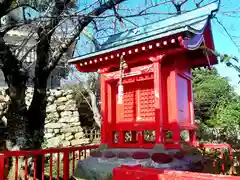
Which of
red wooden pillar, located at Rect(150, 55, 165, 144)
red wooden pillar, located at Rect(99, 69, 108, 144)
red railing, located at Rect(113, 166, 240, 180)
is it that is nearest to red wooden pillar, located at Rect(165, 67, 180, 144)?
red wooden pillar, located at Rect(150, 55, 165, 144)

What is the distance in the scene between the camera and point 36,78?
466 centimetres

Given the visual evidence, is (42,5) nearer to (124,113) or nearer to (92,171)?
(124,113)

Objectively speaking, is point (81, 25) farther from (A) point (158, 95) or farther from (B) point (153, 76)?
(A) point (158, 95)

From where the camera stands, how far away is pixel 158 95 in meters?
4.12

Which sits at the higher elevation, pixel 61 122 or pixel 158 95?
pixel 158 95

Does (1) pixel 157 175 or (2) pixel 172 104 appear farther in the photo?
(2) pixel 172 104

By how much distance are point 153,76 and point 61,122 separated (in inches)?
252

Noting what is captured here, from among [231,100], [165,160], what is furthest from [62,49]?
[231,100]

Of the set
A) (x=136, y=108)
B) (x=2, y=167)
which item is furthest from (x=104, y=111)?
(x=2, y=167)

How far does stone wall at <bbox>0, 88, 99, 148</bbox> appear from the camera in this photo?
9.43 meters

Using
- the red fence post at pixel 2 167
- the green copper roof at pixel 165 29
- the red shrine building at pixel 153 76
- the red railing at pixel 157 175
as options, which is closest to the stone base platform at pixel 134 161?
the red shrine building at pixel 153 76

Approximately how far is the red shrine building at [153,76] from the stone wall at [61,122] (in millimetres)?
5024

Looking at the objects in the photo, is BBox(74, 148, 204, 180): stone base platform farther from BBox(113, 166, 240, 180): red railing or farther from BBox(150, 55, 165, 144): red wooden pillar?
BBox(113, 166, 240, 180): red railing

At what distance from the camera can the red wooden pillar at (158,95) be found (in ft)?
13.3
